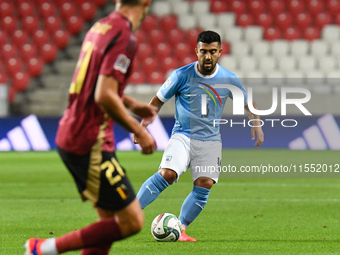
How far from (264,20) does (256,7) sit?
2.09 ft

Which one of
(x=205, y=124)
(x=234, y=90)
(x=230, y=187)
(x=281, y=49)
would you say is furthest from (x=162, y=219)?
(x=281, y=49)

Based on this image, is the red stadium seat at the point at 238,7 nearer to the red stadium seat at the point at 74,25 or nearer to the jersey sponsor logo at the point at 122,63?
the red stadium seat at the point at 74,25

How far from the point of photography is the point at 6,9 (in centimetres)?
1816

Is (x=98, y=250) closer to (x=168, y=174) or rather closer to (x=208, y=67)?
(x=168, y=174)

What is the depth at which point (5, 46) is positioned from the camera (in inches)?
682

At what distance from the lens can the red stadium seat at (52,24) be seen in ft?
58.9

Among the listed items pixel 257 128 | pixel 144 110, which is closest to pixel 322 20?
pixel 257 128

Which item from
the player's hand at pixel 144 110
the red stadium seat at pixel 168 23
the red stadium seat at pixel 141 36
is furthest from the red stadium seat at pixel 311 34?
the player's hand at pixel 144 110

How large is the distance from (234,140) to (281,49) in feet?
14.2

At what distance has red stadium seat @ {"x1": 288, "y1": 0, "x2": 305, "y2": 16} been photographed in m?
18.7

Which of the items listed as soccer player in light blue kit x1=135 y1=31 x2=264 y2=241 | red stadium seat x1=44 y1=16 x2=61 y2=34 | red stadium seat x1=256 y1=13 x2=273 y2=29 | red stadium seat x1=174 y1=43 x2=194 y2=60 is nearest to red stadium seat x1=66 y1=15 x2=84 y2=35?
red stadium seat x1=44 y1=16 x2=61 y2=34

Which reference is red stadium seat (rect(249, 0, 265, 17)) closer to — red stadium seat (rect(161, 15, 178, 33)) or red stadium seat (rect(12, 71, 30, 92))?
red stadium seat (rect(161, 15, 178, 33))

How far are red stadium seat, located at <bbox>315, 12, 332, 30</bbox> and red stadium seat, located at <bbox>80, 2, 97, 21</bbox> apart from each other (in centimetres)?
739

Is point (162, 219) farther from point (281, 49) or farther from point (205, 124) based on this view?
point (281, 49)
